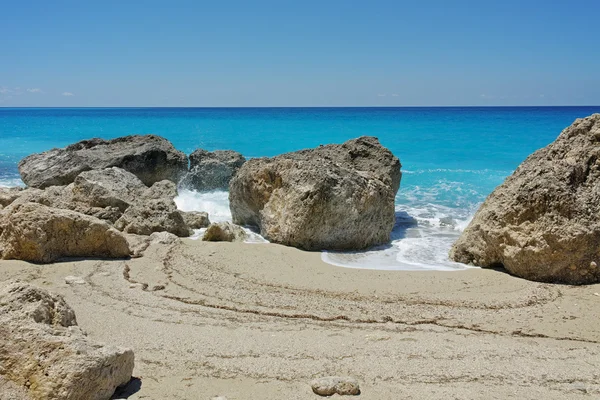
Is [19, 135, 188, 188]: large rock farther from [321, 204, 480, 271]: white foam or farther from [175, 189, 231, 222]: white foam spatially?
[321, 204, 480, 271]: white foam

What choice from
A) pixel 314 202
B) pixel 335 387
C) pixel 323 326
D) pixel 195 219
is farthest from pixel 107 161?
pixel 335 387

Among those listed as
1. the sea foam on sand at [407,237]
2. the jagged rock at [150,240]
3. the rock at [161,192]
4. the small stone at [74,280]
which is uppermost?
the rock at [161,192]

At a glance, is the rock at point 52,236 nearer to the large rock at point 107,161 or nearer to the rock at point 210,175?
the large rock at point 107,161

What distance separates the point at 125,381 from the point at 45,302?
0.83 m

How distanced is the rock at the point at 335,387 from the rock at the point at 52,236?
14.8 feet

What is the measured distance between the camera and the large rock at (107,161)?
1372 centimetres

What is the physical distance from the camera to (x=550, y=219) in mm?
7180

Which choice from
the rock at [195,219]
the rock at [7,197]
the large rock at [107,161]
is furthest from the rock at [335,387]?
the large rock at [107,161]

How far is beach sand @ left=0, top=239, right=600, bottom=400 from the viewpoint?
4078 mm

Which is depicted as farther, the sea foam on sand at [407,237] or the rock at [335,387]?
the sea foam on sand at [407,237]

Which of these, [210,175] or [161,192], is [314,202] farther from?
[210,175]

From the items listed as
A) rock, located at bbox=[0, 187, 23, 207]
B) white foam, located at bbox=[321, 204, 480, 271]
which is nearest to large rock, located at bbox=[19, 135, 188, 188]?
rock, located at bbox=[0, 187, 23, 207]

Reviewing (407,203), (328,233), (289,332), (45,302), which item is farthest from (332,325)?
(407,203)

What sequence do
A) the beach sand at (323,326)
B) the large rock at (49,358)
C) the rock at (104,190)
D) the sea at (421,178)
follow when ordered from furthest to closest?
the rock at (104,190)
the sea at (421,178)
the beach sand at (323,326)
the large rock at (49,358)
